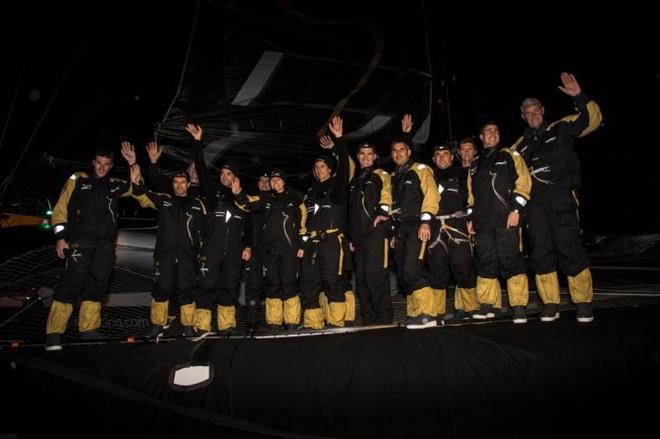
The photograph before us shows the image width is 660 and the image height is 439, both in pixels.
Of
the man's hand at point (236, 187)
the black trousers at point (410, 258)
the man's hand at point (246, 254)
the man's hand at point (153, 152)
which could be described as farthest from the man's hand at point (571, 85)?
the man's hand at point (153, 152)

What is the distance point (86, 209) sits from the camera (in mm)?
4344

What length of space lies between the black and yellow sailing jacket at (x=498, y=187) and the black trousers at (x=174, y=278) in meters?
3.35

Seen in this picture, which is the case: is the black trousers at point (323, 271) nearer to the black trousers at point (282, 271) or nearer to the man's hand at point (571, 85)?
the black trousers at point (282, 271)

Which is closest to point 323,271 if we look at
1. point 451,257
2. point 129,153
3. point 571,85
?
point 451,257

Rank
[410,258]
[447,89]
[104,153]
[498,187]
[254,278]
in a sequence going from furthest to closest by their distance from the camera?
1. [447,89]
2. [254,278]
3. [104,153]
4. [410,258]
5. [498,187]

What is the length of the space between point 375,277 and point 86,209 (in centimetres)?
333

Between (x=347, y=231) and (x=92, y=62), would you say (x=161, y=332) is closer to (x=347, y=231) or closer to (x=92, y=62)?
(x=347, y=231)

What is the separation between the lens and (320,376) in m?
2.80

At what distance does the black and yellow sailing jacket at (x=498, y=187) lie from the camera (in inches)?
146

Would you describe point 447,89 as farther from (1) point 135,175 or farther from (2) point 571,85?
(1) point 135,175

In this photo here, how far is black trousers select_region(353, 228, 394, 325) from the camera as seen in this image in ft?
13.8

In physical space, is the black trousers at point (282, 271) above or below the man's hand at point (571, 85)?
below

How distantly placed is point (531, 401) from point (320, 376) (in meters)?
1.49

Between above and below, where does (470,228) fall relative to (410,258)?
above
